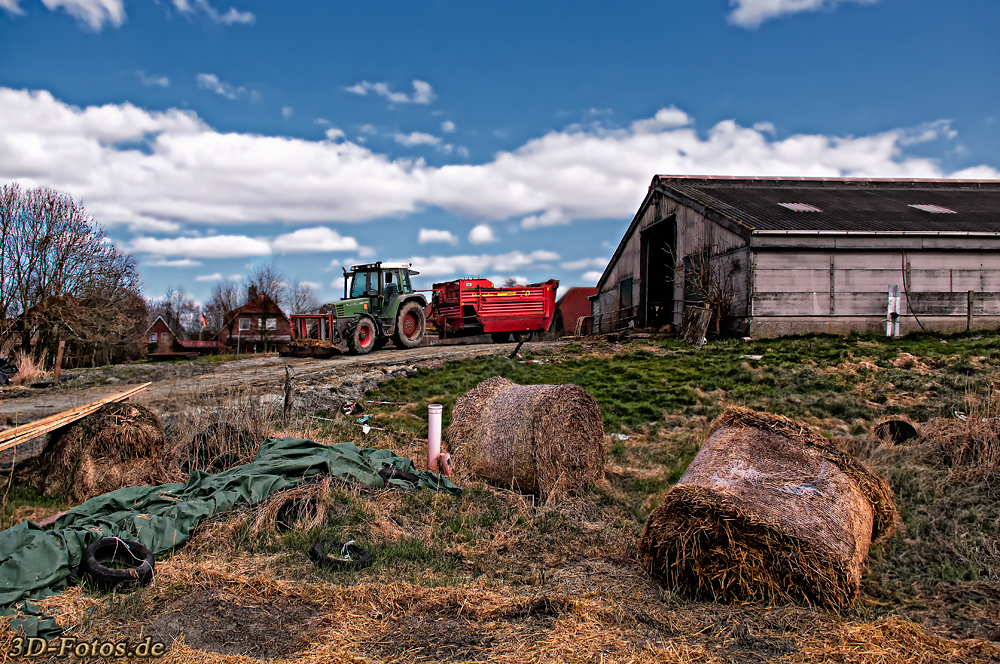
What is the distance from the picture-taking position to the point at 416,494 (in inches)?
252

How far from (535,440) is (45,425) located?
459 centimetres

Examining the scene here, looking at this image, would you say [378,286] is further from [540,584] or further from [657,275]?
[540,584]

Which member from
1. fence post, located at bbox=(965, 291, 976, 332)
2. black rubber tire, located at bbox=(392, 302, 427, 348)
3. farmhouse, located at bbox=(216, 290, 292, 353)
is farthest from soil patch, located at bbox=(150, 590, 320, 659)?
farmhouse, located at bbox=(216, 290, 292, 353)

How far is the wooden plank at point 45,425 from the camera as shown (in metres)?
5.49

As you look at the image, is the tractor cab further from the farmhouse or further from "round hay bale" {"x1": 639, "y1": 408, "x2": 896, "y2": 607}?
the farmhouse

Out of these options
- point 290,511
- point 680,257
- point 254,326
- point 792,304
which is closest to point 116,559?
point 290,511

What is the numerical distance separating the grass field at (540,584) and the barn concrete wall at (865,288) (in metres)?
9.34

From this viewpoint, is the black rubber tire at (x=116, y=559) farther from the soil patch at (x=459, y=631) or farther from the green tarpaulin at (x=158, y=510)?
the soil patch at (x=459, y=631)

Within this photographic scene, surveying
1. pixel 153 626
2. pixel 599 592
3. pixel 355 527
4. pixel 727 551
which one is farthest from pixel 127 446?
pixel 727 551

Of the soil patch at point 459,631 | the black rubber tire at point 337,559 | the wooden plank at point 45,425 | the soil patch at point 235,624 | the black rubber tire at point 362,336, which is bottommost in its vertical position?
the soil patch at point 235,624

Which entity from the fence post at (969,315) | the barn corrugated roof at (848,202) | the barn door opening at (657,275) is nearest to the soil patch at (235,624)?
the barn corrugated roof at (848,202)

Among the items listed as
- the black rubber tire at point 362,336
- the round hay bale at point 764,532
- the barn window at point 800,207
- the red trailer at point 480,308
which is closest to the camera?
the round hay bale at point 764,532

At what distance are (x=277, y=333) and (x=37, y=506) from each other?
169 ft

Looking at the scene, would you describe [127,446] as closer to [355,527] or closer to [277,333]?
[355,527]
